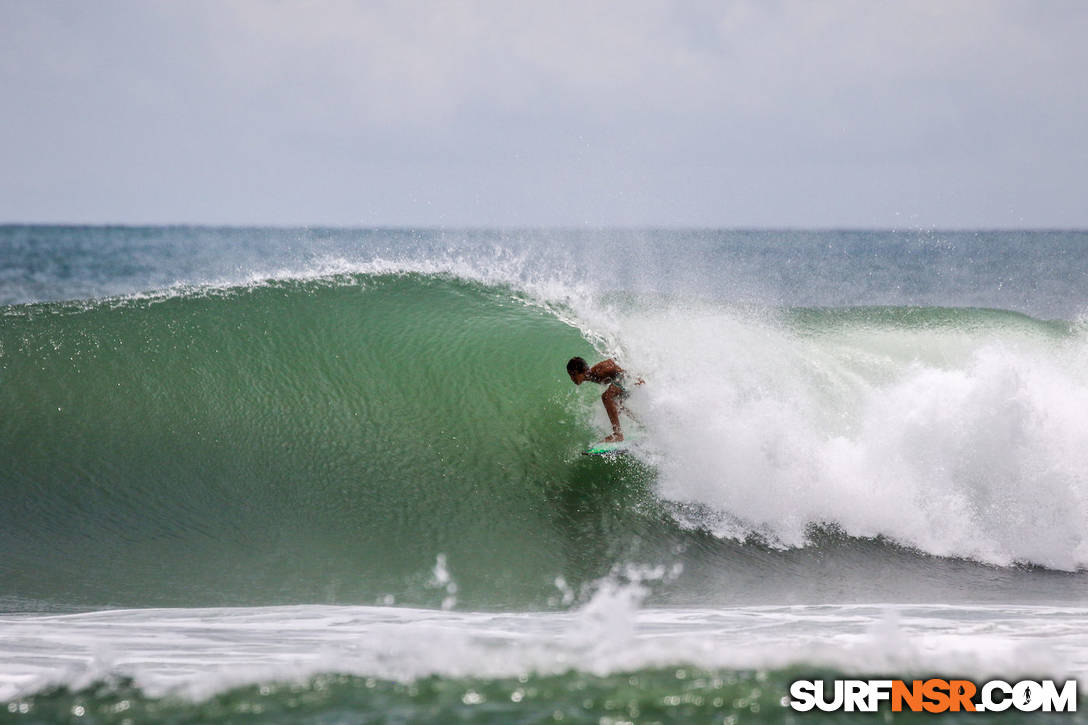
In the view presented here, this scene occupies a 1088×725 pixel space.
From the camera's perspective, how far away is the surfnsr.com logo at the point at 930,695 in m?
3.04

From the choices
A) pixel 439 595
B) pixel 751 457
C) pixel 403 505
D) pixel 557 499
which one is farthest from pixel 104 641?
pixel 751 457

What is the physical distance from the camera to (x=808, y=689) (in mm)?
3180

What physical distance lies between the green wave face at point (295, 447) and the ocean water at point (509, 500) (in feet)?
0.10

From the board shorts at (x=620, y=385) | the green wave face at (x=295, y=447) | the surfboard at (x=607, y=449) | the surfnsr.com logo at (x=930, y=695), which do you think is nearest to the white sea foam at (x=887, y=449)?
the board shorts at (x=620, y=385)

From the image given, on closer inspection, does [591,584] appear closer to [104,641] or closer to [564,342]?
[104,641]

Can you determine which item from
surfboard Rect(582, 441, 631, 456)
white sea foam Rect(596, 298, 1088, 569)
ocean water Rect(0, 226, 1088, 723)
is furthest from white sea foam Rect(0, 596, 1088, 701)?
surfboard Rect(582, 441, 631, 456)

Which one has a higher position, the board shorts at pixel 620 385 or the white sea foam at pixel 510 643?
the board shorts at pixel 620 385

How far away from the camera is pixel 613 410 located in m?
6.25

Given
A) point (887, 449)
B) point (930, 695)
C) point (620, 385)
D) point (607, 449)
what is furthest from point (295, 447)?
point (930, 695)

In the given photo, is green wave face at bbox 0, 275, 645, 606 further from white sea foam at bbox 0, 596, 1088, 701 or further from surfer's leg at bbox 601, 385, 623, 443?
white sea foam at bbox 0, 596, 1088, 701

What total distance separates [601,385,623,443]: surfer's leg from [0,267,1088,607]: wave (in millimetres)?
277

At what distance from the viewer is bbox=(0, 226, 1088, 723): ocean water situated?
136 inches

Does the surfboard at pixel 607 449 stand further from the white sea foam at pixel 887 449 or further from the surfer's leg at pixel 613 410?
the white sea foam at pixel 887 449

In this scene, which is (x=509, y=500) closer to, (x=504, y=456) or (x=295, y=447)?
(x=504, y=456)
